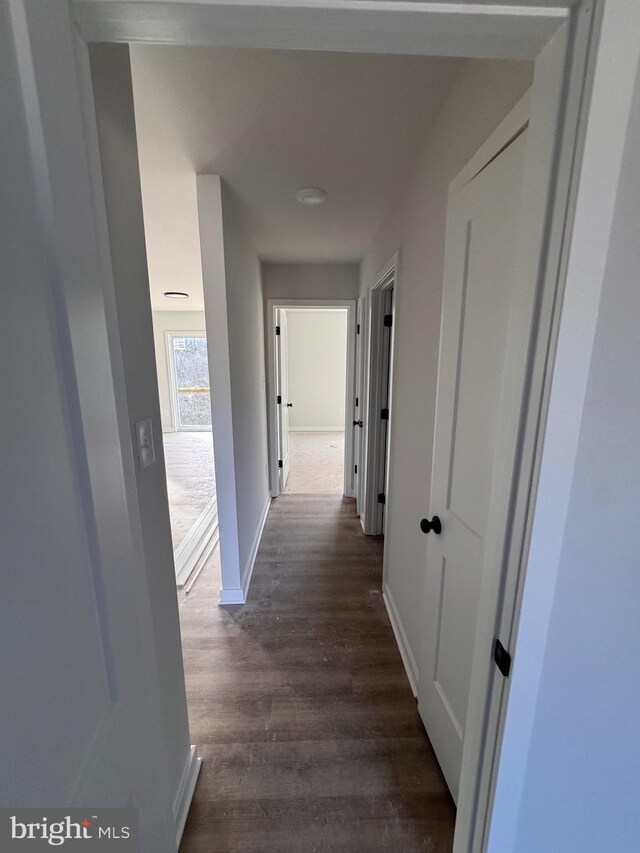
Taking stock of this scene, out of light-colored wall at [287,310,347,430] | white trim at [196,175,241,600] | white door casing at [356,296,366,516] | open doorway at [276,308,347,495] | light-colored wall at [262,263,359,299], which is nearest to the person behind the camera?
white trim at [196,175,241,600]

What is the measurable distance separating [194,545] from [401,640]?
1791 mm

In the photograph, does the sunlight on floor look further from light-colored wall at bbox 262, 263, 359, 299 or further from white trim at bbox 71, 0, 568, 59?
white trim at bbox 71, 0, 568, 59

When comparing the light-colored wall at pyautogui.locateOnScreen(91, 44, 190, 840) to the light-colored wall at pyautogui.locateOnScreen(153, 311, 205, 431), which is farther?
the light-colored wall at pyautogui.locateOnScreen(153, 311, 205, 431)

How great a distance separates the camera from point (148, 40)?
57 centimetres

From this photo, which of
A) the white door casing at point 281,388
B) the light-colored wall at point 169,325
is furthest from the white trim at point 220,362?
the light-colored wall at point 169,325

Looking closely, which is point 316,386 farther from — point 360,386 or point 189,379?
point 360,386

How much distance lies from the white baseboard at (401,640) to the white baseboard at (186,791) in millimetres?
936

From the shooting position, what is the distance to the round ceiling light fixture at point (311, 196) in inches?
73.7

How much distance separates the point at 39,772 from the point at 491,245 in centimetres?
129

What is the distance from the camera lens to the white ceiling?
42.6 inches

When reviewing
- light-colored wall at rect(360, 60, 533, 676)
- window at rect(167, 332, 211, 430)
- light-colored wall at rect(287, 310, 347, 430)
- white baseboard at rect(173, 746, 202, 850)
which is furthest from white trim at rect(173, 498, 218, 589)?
window at rect(167, 332, 211, 430)

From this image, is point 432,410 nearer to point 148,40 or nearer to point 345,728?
point 148,40

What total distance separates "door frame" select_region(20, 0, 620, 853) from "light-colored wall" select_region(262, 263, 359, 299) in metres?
2.90

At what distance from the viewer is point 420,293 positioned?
1.47 m
